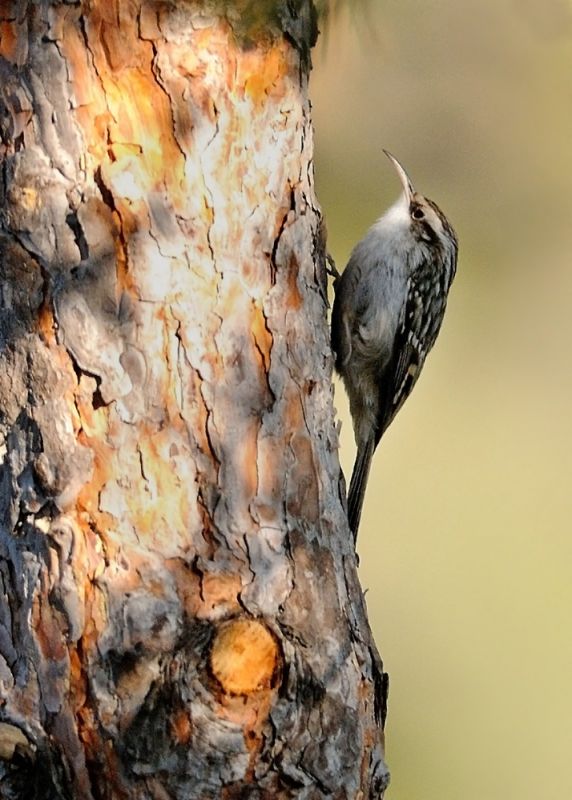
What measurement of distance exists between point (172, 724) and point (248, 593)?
0.84 feet

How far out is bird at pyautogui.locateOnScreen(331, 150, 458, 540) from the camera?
3.48 metres

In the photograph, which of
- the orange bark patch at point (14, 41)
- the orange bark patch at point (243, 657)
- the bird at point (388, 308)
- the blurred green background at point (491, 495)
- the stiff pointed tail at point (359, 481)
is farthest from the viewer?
the blurred green background at point (491, 495)

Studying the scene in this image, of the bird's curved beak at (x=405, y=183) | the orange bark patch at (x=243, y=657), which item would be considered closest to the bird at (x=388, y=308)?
the bird's curved beak at (x=405, y=183)

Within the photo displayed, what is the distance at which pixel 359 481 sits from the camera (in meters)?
3.48

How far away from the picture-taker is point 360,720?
2.03m

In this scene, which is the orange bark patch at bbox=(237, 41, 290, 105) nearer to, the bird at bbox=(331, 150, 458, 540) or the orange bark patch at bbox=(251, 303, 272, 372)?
the orange bark patch at bbox=(251, 303, 272, 372)

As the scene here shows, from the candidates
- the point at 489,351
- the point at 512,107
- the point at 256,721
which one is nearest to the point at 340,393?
the point at 489,351

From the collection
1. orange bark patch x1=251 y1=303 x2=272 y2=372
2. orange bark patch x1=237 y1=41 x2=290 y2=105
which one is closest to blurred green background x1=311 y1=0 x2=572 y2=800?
orange bark patch x1=237 y1=41 x2=290 y2=105

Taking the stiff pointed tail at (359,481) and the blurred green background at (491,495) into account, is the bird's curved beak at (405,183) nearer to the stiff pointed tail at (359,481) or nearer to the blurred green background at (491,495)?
the stiff pointed tail at (359,481)

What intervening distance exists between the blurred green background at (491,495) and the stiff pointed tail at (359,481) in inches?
42.6

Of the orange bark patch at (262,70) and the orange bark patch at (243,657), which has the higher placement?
the orange bark patch at (262,70)

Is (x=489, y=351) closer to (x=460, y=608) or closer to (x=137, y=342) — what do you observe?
(x=460, y=608)

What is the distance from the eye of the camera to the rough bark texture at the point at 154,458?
189cm

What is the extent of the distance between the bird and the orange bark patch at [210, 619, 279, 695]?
150 cm
